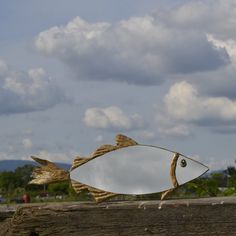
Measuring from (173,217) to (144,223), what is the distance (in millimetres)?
190

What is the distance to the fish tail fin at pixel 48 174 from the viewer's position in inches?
208

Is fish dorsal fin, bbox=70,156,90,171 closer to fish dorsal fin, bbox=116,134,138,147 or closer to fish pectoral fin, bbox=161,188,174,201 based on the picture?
fish dorsal fin, bbox=116,134,138,147

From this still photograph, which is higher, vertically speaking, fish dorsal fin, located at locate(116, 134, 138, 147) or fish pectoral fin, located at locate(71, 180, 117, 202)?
fish dorsal fin, located at locate(116, 134, 138, 147)

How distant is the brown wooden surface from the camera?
4414mm

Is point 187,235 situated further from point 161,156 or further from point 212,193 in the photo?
point 212,193

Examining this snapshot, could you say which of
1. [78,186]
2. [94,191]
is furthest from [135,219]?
[78,186]

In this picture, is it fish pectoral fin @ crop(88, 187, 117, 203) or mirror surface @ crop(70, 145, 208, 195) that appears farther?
mirror surface @ crop(70, 145, 208, 195)

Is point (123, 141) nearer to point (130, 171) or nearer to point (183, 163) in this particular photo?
point (130, 171)

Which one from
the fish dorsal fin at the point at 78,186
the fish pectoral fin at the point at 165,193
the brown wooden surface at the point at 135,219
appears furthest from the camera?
the fish dorsal fin at the point at 78,186

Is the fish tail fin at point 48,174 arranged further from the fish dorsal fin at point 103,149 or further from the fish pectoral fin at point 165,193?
the fish pectoral fin at point 165,193

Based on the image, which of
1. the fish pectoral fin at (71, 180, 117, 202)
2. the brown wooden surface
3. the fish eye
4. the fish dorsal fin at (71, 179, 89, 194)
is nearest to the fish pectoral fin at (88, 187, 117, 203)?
the fish pectoral fin at (71, 180, 117, 202)

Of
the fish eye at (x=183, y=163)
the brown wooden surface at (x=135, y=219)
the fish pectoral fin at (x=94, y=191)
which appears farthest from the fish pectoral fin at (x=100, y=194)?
the fish eye at (x=183, y=163)

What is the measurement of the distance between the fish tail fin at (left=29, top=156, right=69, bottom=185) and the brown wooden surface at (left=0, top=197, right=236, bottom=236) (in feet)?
2.63

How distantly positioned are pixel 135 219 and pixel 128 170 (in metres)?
0.76
